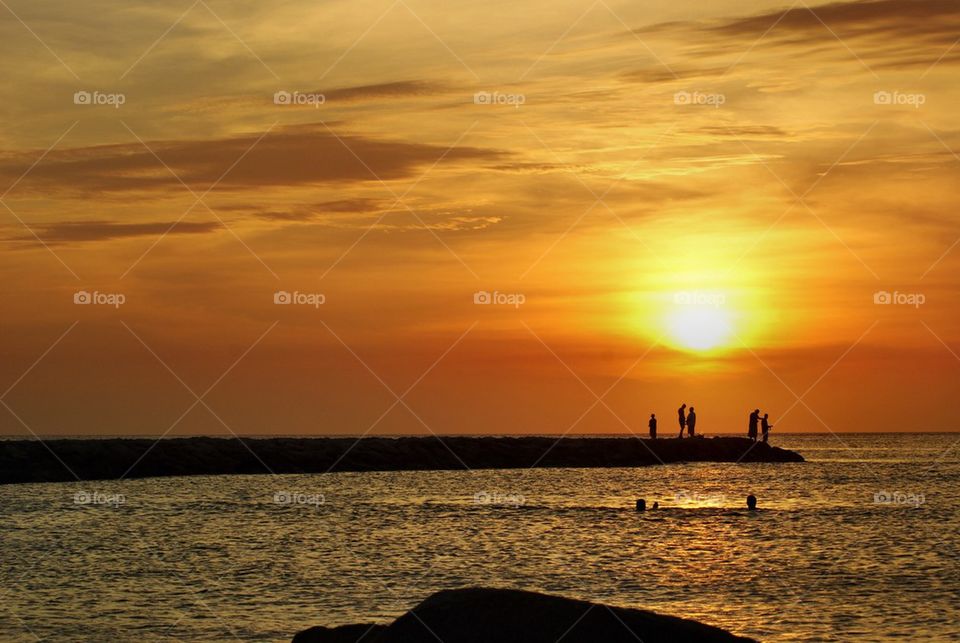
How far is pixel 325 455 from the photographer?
2960 inches

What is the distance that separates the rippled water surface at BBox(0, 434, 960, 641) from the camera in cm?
2359

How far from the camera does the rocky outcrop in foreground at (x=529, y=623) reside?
15102 millimetres

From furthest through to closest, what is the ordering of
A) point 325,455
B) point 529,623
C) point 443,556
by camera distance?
point 325,455
point 443,556
point 529,623

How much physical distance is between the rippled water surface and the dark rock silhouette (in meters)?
6.02

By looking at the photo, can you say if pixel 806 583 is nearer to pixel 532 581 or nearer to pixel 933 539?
pixel 532 581

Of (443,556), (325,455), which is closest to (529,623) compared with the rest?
(443,556)

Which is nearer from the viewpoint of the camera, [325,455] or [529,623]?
[529,623]

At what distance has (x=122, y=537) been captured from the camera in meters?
36.5

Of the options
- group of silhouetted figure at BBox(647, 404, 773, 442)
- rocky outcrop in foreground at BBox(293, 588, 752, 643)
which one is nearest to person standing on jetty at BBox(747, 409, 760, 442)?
group of silhouetted figure at BBox(647, 404, 773, 442)

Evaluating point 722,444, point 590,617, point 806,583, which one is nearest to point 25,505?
point 806,583

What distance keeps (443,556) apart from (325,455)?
44014 mm

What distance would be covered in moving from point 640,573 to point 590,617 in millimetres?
14553

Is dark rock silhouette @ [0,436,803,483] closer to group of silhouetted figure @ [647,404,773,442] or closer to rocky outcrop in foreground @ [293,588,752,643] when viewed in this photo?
group of silhouetted figure @ [647,404,773,442]

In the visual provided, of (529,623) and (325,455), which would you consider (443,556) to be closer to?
(529,623)
